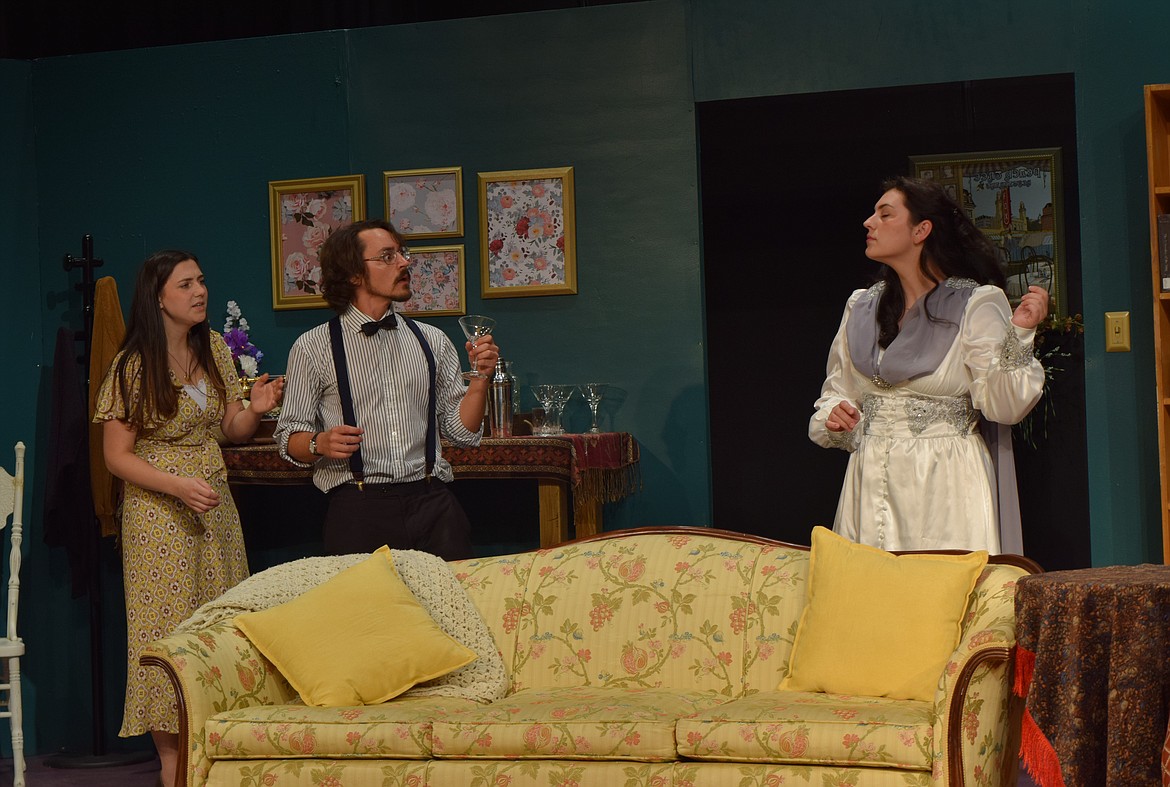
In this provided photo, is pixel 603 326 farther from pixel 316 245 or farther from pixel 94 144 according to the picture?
pixel 94 144

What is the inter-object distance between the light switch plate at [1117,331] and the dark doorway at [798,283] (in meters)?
1.64

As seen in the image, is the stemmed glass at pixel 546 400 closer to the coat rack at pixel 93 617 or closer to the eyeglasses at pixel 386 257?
the eyeglasses at pixel 386 257

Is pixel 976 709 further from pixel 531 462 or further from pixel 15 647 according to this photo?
pixel 15 647

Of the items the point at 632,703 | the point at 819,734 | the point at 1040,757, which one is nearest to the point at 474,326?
the point at 632,703

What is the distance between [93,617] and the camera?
5125 mm

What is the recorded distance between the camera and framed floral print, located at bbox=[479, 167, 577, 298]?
5.25 metres

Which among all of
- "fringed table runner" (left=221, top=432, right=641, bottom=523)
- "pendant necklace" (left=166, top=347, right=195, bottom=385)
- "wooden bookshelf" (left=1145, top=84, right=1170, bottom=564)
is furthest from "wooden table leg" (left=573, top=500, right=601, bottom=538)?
"wooden bookshelf" (left=1145, top=84, right=1170, bottom=564)

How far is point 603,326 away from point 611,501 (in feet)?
2.13

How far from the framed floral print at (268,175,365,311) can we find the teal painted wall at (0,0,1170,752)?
0.07m

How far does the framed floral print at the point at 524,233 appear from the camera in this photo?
207 inches

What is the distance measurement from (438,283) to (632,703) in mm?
2346

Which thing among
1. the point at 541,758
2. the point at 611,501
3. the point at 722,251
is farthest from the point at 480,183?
the point at 541,758

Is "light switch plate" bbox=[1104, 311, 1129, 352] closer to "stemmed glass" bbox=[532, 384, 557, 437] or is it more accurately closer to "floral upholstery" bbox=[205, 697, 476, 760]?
"stemmed glass" bbox=[532, 384, 557, 437]

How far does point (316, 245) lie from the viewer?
17.7 ft
